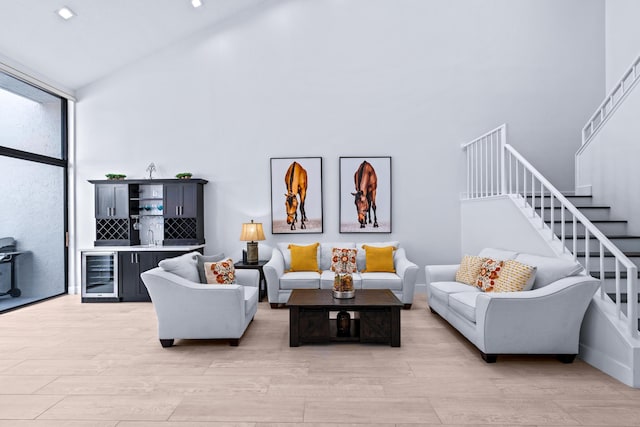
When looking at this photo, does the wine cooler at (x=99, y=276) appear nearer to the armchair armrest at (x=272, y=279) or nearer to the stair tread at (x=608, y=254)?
the armchair armrest at (x=272, y=279)

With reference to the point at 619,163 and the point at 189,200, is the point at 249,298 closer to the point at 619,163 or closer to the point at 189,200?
the point at 189,200

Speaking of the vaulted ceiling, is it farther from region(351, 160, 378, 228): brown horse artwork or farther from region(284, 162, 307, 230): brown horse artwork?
region(351, 160, 378, 228): brown horse artwork

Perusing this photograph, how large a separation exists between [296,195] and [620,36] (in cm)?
562

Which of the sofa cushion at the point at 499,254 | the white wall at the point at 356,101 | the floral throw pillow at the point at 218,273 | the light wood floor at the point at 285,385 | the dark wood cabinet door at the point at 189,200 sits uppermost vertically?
the white wall at the point at 356,101

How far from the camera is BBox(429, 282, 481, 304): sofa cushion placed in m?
4.11

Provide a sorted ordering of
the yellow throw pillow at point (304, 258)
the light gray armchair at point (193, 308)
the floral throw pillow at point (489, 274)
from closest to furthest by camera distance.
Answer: the light gray armchair at point (193, 308) → the floral throw pillow at point (489, 274) → the yellow throw pillow at point (304, 258)

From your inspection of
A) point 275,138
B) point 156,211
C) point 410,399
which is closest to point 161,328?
point 410,399

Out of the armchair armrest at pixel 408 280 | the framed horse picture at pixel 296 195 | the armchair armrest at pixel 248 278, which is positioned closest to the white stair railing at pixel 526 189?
the armchair armrest at pixel 408 280

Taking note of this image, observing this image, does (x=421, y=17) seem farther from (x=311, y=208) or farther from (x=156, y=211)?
(x=156, y=211)

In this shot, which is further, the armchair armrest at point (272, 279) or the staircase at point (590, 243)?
the armchair armrest at point (272, 279)

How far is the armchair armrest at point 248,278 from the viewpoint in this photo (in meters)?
4.50

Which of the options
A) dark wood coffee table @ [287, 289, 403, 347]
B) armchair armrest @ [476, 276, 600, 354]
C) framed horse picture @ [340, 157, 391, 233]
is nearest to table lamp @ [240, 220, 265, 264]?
framed horse picture @ [340, 157, 391, 233]

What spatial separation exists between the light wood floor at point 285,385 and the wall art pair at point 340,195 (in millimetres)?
2365

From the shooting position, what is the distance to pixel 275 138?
6125 mm
